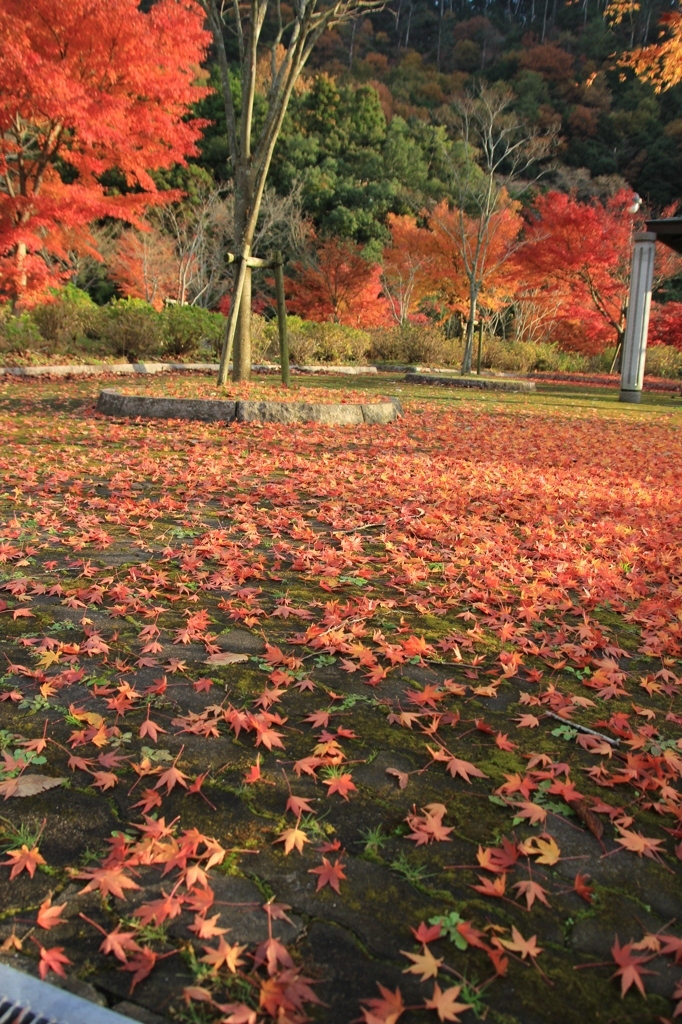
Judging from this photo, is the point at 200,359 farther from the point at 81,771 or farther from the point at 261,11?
the point at 81,771

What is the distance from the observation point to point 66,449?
6812mm

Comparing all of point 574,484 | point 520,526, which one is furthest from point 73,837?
point 574,484

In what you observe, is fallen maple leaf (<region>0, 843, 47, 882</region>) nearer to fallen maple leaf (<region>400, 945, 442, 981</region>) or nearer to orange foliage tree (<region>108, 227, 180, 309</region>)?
fallen maple leaf (<region>400, 945, 442, 981</region>)

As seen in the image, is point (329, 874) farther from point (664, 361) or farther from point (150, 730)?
point (664, 361)

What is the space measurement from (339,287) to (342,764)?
27.2 meters

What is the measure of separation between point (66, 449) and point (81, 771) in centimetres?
537

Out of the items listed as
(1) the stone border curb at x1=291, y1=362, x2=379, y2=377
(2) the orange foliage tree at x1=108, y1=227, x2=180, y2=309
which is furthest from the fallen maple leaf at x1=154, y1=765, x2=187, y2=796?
(2) the orange foliage tree at x1=108, y1=227, x2=180, y2=309

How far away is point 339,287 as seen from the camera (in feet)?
90.5

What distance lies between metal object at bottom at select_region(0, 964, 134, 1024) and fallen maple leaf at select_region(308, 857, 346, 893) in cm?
54

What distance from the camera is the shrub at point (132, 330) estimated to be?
16.6m

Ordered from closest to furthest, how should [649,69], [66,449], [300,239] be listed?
[66,449] < [649,69] < [300,239]

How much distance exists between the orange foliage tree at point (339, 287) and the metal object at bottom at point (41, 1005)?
26938mm

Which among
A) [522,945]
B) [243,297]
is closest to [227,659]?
[522,945]

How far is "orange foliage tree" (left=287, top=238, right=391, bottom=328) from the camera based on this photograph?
89.5 feet
